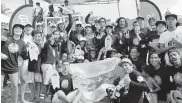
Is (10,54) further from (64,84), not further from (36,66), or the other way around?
(64,84)

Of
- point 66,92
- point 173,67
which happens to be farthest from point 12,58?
point 173,67

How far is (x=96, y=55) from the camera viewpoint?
648 cm

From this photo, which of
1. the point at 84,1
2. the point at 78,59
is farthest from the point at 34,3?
the point at 78,59

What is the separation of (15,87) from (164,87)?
2.82m

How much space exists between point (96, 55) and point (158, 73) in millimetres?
2118

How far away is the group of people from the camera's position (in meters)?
4.51

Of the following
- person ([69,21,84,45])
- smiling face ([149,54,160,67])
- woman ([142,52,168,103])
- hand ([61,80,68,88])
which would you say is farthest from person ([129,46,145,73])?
person ([69,21,84,45])

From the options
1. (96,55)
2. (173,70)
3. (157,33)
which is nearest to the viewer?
(173,70)

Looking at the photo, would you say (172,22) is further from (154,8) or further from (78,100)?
(154,8)

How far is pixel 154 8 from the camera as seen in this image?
8.51m

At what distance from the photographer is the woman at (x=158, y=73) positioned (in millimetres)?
4617

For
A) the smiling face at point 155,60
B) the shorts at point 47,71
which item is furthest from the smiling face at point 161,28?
the shorts at point 47,71

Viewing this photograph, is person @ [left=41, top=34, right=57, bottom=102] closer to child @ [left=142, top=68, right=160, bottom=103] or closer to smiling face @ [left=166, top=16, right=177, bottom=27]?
child @ [left=142, top=68, right=160, bottom=103]

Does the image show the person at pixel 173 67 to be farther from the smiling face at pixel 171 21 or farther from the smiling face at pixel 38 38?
the smiling face at pixel 38 38
